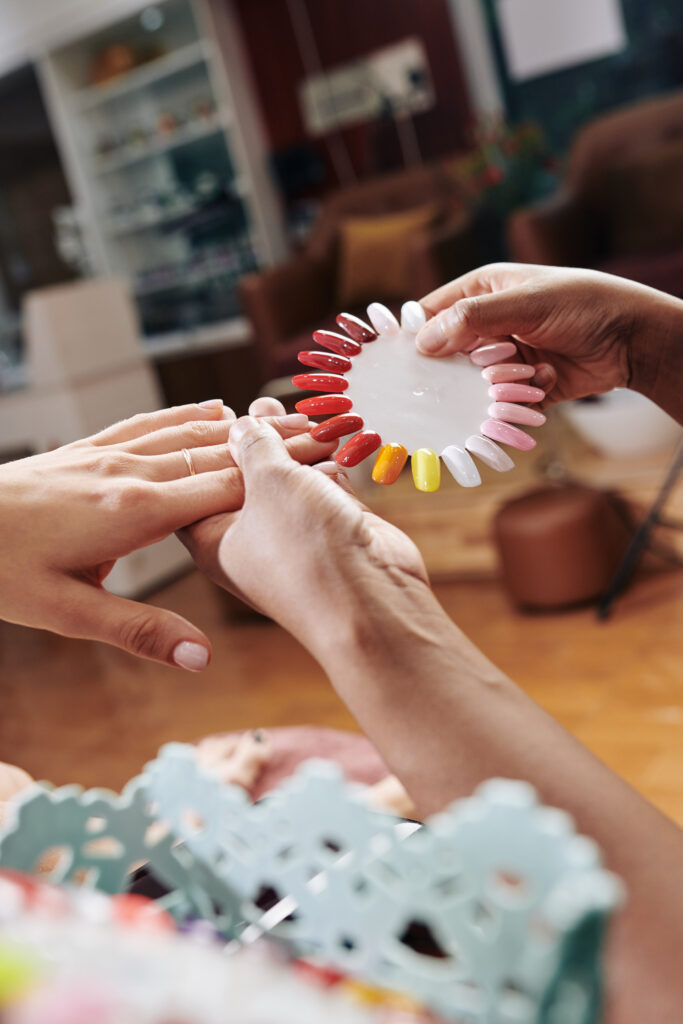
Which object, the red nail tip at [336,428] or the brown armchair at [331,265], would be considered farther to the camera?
the brown armchair at [331,265]

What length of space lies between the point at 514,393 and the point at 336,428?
0.58 ft

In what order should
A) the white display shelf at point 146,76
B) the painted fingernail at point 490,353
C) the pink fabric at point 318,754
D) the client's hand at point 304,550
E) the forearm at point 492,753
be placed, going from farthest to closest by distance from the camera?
the white display shelf at point 146,76
the pink fabric at point 318,754
the painted fingernail at point 490,353
the client's hand at point 304,550
the forearm at point 492,753

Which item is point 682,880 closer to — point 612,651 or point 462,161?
point 612,651

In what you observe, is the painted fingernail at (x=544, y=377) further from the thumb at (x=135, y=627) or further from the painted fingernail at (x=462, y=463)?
the thumb at (x=135, y=627)

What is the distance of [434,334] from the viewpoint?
0.88 metres

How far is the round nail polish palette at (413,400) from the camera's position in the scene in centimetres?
83

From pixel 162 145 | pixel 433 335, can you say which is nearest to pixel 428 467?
pixel 433 335

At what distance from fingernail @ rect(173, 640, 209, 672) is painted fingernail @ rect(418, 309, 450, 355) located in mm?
368

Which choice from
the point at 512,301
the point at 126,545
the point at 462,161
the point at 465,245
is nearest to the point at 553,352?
the point at 512,301

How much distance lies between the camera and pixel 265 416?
84 cm

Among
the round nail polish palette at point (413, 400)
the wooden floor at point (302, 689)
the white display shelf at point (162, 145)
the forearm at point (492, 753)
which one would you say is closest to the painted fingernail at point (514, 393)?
the round nail polish palette at point (413, 400)

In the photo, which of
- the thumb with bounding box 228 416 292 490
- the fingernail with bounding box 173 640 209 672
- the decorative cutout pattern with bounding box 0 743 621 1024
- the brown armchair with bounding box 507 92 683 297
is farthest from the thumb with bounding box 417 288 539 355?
the brown armchair with bounding box 507 92 683 297

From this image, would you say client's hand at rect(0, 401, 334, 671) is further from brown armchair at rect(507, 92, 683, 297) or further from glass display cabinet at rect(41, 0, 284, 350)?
glass display cabinet at rect(41, 0, 284, 350)

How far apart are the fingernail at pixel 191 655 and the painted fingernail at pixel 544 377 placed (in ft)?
1.46
